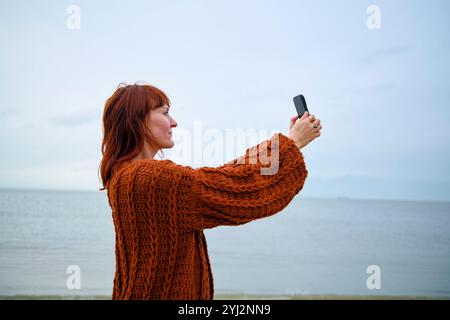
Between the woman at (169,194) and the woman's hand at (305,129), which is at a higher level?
the woman's hand at (305,129)

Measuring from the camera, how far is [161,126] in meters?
1.57

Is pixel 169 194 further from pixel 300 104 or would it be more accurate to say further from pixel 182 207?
pixel 300 104

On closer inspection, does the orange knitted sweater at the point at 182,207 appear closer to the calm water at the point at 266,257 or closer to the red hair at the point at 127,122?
the red hair at the point at 127,122

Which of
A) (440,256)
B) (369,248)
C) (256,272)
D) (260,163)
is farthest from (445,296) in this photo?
(260,163)

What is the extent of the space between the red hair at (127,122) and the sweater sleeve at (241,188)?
0.24 m

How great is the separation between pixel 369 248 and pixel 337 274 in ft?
24.2

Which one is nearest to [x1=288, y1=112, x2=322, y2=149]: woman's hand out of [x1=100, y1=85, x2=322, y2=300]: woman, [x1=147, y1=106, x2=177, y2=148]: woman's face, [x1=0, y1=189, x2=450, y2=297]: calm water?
[x1=100, y1=85, x2=322, y2=300]: woman

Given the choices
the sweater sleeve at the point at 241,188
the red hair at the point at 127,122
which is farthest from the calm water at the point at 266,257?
the sweater sleeve at the point at 241,188

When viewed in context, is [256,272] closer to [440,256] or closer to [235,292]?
[235,292]

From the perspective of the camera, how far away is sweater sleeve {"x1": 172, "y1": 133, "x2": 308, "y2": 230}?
141cm

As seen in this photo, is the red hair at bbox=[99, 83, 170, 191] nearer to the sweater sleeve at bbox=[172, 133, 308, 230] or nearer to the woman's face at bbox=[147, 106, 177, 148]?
the woman's face at bbox=[147, 106, 177, 148]

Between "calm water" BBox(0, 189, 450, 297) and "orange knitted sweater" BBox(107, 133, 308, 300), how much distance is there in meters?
9.76

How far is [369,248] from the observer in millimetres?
21750

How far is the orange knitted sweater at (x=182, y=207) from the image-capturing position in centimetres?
141
